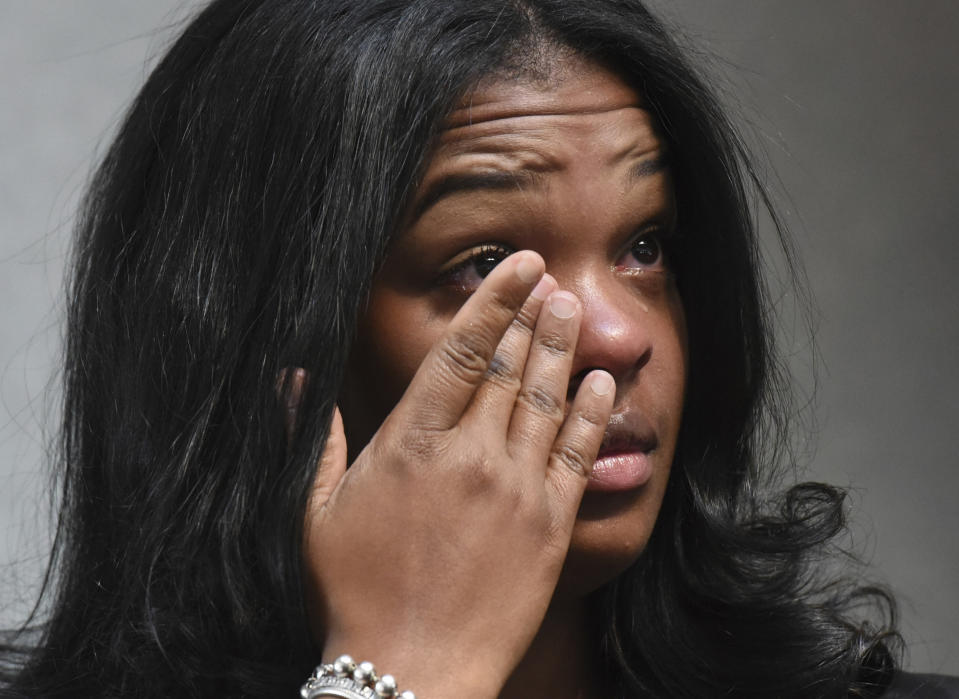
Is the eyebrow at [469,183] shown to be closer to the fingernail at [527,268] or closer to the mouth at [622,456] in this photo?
the fingernail at [527,268]

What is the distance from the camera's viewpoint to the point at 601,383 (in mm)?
1526

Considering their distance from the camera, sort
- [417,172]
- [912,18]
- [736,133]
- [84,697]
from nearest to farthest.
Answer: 1. [417,172]
2. [84,697]
3. [736,133]
4. [912,18]

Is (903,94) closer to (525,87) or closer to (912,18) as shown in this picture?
(912,18)

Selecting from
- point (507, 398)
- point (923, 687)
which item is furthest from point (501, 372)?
point (923, 687)

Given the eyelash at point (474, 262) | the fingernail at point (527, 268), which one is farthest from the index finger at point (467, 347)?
the eyelash at point (474, 262)

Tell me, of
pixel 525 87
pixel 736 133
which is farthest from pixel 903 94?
pixel 525 87

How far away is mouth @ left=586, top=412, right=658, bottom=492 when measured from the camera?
5.21ft

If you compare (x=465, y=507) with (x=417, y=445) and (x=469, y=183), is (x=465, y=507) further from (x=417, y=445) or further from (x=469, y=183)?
(x=469, y=183)

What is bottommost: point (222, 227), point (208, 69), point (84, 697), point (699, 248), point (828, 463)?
point (828, 463)

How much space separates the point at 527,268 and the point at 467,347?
0.09m

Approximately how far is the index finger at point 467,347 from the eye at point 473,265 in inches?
4.2

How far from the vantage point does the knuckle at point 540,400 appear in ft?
4.90

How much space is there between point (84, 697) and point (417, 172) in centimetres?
66

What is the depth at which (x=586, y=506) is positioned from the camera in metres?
1.59
